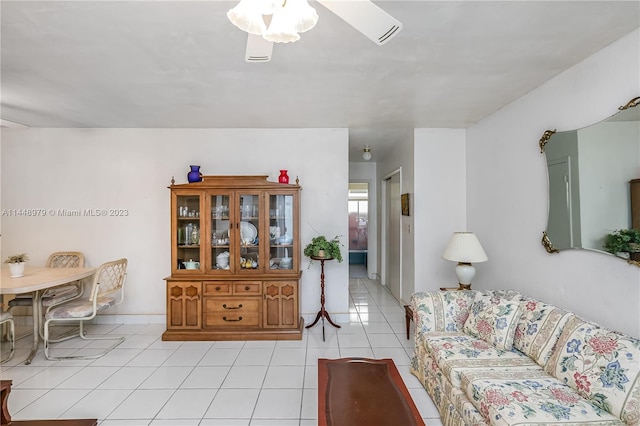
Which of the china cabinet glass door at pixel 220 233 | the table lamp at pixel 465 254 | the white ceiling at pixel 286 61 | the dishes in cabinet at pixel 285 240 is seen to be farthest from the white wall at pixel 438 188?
the china cabinet glass door at pixel 220 233

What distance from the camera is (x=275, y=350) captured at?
309 centimetres

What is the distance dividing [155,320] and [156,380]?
1.51 metres

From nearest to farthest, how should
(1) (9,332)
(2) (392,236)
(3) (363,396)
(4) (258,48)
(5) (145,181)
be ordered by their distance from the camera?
(4) (258,48) < (3) (363,396) < (1) (9,332) < (5) (145,181) < (2) (392,236)

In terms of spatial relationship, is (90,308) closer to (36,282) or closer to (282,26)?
(36,282)

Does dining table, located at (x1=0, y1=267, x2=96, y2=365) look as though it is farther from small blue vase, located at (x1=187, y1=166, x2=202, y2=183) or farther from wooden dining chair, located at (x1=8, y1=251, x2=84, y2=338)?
small blue vase, located at (x1=187, y1=166, x2=202, y2=183)

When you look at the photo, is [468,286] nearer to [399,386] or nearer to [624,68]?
[399,386]

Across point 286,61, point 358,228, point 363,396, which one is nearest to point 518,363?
point 363,396

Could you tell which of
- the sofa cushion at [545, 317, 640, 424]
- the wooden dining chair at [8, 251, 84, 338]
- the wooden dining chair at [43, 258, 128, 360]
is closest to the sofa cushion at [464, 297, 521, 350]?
the sofa cushion at [545, 317, 640, 424]

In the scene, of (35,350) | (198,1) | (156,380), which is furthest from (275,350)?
(198,1)

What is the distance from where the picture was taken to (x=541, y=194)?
99.3 inches

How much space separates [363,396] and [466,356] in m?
0.85

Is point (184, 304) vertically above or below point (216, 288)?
below

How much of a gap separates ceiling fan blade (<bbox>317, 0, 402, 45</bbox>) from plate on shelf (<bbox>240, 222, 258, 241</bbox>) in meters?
2.59

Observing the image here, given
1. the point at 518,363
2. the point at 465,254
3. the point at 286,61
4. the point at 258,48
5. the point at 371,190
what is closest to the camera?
the point at 258,48
